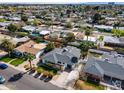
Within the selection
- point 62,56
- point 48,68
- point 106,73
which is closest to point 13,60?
point 48,68

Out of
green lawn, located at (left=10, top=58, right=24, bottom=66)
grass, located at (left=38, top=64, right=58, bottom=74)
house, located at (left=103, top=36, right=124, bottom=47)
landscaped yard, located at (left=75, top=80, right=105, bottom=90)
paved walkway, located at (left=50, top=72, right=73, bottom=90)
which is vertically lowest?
landscaped yard, located at (left=75, top=80, right=105, bottom=90)

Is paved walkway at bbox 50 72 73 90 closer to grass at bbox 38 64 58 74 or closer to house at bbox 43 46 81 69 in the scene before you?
grass at bbox 38 64 58 74

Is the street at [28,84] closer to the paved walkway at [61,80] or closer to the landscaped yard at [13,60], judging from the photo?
the paved walkway at [61,80]

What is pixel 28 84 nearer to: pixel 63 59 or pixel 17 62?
pixel 17 62

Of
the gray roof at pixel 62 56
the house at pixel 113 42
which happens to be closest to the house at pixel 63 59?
the gray roof at pixel 62 56

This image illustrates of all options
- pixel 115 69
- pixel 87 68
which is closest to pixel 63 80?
pixel 87 68

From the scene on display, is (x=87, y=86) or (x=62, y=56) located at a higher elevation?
(x=62, y=56)

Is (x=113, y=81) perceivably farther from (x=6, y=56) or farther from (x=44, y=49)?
(x=6, y=56)

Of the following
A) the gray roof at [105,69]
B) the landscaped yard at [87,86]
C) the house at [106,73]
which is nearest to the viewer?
the landscaped yard at [87,86]

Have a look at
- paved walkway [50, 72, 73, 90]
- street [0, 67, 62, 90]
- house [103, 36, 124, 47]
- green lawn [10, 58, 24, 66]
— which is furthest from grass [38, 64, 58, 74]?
house [103, 36, 124, 47]
